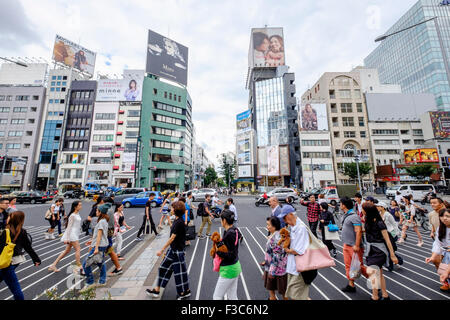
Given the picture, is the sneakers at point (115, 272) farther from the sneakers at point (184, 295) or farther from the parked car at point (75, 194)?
the parked car at point (75, 194)

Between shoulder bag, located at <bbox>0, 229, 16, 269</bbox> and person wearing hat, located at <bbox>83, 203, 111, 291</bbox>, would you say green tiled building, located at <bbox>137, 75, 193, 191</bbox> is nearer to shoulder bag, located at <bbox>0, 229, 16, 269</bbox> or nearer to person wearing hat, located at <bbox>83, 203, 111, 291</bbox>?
person wearing hat, located at <bbox>83, 203, 111, 291</bbox>

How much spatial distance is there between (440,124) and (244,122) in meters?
44.9

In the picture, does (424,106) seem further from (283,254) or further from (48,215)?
(48,215)

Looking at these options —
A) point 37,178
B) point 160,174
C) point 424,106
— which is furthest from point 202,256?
point 424,106

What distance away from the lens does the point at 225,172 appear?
5322 cm

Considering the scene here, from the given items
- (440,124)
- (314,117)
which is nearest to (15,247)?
(314,117)

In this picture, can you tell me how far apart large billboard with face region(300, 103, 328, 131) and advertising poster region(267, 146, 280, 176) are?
932 centimetres

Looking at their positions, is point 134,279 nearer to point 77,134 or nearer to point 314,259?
point 314,259

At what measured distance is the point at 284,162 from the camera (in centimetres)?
4478

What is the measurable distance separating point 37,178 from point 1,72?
1198 inches

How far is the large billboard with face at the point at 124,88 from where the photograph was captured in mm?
41875

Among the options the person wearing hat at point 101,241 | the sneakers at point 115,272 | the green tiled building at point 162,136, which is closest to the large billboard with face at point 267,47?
the green tiled building at point 162,136

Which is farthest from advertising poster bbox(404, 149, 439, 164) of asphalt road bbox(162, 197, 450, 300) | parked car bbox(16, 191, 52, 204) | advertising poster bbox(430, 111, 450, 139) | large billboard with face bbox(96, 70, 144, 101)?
parked car bbox(16, 191, 52, 204)

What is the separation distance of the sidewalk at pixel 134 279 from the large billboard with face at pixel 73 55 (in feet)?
187
